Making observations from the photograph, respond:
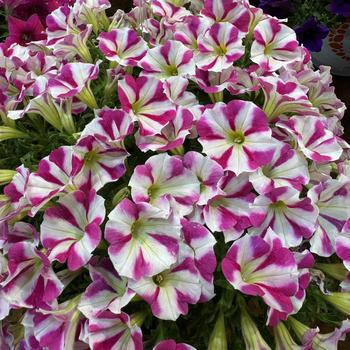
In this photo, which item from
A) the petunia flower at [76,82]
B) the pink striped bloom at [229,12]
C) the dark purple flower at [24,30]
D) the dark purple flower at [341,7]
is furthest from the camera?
the dark purple flower at [341,7]

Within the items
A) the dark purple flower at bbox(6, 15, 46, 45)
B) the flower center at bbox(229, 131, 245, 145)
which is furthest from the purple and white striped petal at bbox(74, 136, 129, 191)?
the dark purple flower at bbox(6, 15, 46, 45)

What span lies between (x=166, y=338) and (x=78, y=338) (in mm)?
84

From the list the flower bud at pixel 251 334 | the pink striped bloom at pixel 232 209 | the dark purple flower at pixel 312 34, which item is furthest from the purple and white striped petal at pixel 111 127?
the dark purple flower at pixel 312 34

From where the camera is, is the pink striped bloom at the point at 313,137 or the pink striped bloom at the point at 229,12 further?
the pink striped bloom at the point at 229,12

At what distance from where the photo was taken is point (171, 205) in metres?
0.53

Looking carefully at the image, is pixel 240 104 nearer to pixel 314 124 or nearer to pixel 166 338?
pixel 314 124

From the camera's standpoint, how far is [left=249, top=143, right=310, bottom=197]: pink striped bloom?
1.83 ft

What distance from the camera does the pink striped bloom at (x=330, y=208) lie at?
1.83 ft

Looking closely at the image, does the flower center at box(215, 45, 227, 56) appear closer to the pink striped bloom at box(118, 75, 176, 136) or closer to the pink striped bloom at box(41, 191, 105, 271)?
the pink striped bloom at box(118, 75, 176, 136)

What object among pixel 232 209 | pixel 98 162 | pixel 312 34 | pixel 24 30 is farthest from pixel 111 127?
A: pixel 312 34

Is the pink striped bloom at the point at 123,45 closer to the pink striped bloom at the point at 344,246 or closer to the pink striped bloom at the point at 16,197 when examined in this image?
the pink striped bloom at the point at 16,197

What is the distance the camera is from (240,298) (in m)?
0.56

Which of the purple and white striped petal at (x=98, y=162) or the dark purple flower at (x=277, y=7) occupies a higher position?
the purple and white striped petal at (x=98, y=162)

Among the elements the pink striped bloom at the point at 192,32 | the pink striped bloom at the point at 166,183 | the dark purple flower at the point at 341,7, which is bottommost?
the dark purple flower at the point at 341,7
